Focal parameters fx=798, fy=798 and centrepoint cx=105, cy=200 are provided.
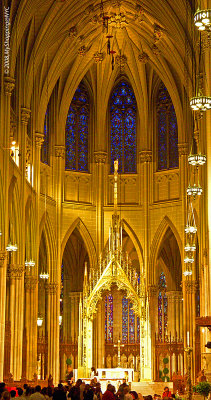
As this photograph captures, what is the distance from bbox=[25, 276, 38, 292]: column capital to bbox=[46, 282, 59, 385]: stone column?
304 cm

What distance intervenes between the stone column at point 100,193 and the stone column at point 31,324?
5.86 meters

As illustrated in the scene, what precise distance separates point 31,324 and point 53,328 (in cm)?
302

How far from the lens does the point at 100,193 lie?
4512 centimetres

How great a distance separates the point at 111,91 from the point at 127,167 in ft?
15.3

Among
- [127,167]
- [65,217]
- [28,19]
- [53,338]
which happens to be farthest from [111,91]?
[53,338]

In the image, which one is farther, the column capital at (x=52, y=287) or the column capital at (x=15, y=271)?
the column capital at (x=52, y=287)

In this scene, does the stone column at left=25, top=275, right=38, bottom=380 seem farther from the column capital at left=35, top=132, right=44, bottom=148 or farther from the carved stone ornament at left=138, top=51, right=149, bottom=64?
the carved stone ornament at left=138, top=51, right=149, bottom=64

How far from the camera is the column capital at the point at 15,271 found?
36.8 meters

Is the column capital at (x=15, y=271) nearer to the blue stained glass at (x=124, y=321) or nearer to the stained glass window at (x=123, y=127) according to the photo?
the stained glass window at (x=123, y=127)

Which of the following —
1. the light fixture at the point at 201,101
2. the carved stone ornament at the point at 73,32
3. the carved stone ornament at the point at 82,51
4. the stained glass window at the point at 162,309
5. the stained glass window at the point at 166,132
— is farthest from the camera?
the stained glass window at the point at 162,309

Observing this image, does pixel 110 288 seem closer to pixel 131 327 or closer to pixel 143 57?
pixel 131 327

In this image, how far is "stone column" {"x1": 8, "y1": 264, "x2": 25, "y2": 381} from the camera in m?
35.8

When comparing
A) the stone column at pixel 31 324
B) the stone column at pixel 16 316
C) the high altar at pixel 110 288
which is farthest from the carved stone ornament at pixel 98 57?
the stone column at pixel 16 316

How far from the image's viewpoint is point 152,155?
45344 millimetres
